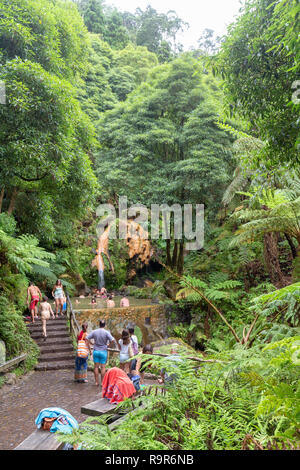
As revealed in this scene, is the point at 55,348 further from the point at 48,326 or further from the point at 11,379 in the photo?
the point at 11,379

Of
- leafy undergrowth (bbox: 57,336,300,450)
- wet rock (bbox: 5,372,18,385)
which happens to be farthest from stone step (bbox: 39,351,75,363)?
leafy undergrowth (bbox: 57,336,300,450)

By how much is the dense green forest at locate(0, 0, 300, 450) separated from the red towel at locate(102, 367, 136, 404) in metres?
1.19

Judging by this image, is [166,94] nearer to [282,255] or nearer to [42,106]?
[42,106]

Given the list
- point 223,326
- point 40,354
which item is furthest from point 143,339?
point 40,354

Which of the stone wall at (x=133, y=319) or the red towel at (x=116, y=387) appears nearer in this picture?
the red towel at (x=116, y=387)

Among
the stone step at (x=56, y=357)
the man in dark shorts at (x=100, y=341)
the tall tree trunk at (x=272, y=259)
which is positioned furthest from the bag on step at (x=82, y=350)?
the tall tree trunk at (x=272, y=259)

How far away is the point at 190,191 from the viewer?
1304 centimetres

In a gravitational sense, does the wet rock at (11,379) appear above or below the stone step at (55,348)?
below

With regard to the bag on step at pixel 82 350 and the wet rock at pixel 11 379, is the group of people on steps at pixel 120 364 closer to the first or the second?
the bag on step at pixel 82 350

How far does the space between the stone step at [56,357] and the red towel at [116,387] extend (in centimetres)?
467

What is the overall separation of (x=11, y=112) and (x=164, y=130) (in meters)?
6.45

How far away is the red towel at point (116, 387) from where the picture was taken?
161 inches

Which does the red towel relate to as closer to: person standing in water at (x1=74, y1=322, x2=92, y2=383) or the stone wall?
person standing in water at (x1=74, y1=322, x2=92, y2=383)
